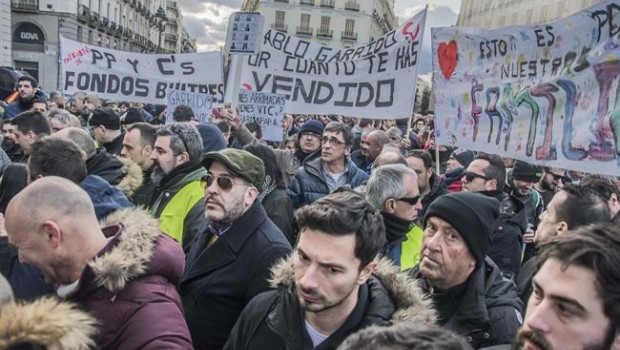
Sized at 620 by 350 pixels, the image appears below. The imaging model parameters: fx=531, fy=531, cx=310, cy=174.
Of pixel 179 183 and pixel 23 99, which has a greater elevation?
pixel 23 99

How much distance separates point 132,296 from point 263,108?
19.0 feet

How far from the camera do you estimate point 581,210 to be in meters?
3.19

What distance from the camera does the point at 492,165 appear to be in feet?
15.1

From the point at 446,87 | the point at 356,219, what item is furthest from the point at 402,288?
the point at 446,87

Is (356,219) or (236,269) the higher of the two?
(356,219)

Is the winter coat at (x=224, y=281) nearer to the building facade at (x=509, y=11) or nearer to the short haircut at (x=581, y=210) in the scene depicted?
the short haircut at (x=581, y=210)

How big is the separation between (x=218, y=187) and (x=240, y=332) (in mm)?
1059

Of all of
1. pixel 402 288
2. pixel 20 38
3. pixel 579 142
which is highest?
pixel 20 38

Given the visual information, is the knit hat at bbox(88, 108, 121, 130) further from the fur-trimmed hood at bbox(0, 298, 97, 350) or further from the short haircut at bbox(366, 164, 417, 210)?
the fur-trimmed hood at bbox(0, 298, 97, 350)

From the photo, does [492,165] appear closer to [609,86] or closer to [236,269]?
[609,86]

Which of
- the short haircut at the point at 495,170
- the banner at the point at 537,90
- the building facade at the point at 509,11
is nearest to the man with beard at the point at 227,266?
the banner at the point at 537,90

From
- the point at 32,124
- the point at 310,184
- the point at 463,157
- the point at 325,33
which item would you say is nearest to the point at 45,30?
the point at 325,33

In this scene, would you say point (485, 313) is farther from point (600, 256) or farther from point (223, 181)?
point (223, 181)

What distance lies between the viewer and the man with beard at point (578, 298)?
156 centimetres
